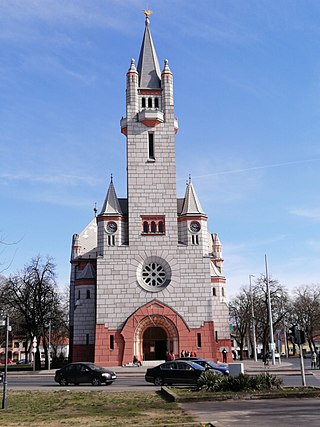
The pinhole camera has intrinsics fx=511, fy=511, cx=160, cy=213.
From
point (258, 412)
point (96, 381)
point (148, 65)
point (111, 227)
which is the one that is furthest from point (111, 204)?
point (258, 412)

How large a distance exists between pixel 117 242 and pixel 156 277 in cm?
553

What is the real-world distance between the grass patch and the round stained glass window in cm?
2969

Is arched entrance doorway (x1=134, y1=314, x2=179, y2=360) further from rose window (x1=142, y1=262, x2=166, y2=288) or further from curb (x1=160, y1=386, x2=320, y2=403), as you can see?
curb (x1=160, y1=386, x2=320, y2=403)

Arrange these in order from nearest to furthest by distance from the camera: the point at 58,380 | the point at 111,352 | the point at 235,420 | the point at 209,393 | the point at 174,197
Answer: the point at 235,420 < the point at 209,393 < the point at 58,380 < the point at 111,352 < the point at 174,197

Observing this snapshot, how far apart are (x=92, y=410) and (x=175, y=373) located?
1156 cm

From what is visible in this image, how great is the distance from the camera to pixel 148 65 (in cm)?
6091

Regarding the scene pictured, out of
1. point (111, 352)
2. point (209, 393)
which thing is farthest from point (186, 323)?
point (209, 393)

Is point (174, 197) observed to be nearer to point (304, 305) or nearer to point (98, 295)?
point (98, 295)

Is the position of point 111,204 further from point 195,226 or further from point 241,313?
point 241,313

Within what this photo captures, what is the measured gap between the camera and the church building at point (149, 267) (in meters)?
51.8

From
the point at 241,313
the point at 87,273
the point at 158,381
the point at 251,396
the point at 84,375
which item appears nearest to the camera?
the point at 251,396

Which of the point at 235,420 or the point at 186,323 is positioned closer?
the point at 235,420

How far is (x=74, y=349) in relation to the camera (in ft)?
178

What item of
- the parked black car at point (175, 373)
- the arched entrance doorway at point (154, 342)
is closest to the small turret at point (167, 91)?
the arched entrance doorway at point (154, 342)
